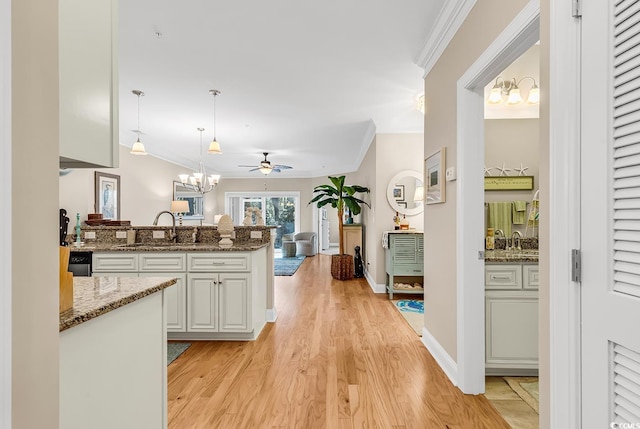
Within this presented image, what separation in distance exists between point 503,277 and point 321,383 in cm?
151

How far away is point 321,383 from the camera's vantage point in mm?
2271

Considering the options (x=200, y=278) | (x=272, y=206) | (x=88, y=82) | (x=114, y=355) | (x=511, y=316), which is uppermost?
(x=88, y=82)

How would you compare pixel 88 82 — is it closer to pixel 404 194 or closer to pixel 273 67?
pixel 273 67

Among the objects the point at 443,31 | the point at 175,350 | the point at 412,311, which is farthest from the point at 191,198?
the point at 443,31

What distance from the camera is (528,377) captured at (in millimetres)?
2346

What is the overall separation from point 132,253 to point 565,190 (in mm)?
3349

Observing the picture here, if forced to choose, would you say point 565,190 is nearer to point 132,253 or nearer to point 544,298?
point 544,298

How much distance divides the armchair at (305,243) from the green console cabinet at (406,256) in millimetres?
5007

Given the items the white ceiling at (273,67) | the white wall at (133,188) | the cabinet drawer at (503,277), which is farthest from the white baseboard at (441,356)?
the white wall at (133,188)

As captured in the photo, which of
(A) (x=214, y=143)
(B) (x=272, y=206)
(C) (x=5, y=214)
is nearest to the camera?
(C) (x=5, y=214)

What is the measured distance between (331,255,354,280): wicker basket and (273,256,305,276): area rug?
3.48 feet

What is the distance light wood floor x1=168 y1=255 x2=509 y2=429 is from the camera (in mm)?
1877

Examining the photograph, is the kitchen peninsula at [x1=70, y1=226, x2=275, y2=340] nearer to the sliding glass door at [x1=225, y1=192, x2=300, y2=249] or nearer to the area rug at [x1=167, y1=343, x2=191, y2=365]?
the area rug at [x1=167, y1=343, x2=191, y2=365]

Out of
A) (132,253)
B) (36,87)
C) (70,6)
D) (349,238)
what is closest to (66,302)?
(36,87)
